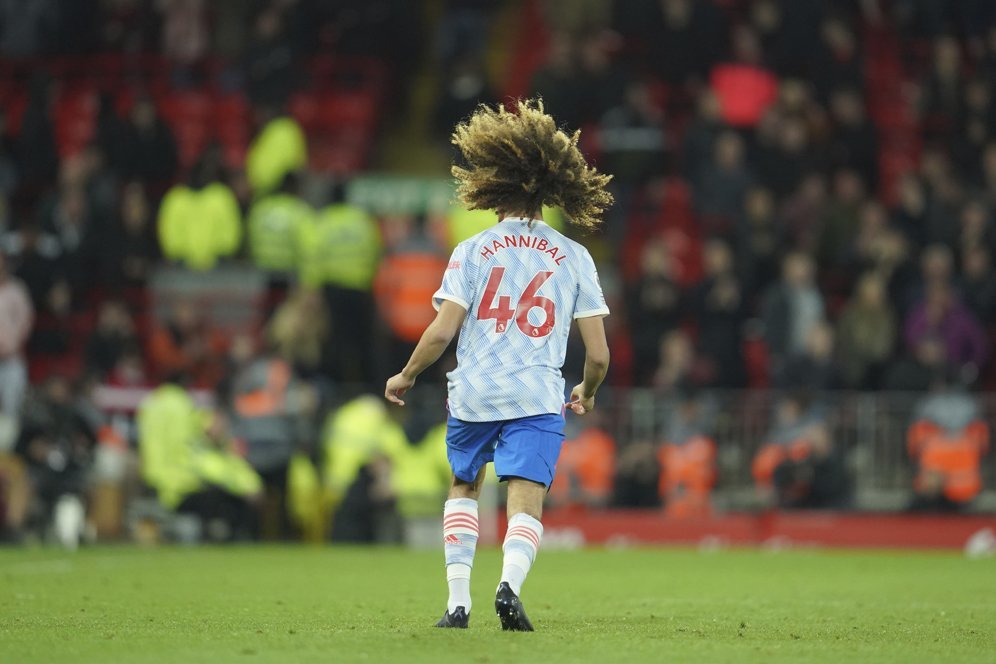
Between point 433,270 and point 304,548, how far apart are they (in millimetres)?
4273

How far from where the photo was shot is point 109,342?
66.3 ft

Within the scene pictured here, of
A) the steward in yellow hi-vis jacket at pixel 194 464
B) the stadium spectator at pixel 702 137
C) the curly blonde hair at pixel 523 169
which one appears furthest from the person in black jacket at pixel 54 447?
the curly blonde hair at pixel 523 169

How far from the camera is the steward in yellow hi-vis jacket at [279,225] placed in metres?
20.7

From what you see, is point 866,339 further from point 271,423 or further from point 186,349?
point 186,349

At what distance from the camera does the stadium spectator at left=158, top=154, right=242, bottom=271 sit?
21016 mm

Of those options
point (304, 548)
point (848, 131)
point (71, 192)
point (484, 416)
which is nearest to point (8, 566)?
point (304, 548)

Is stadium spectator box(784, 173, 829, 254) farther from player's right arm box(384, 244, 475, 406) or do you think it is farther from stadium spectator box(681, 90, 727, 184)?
player's right arm box(384, 244, 475, 406)

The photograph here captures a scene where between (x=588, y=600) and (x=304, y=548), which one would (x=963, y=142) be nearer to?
(x=304, y=548)

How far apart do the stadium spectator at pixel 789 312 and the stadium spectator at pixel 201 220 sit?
6372 mm

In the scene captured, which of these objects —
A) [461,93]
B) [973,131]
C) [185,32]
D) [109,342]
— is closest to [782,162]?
[973,131]

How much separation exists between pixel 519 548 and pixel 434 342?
1.01 meters

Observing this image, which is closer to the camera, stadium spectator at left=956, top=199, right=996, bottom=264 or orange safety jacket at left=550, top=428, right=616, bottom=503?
orange safety jacket at left=550, top=428, right=616, bottom=503

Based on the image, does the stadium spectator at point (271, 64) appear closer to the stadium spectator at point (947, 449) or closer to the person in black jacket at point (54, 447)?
the person in black jacket at point (54, 447)

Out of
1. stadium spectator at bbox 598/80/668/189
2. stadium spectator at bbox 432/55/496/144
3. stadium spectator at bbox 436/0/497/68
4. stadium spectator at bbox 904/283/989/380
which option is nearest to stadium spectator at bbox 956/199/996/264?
stadium spectator at bbox 904/283/989/380
